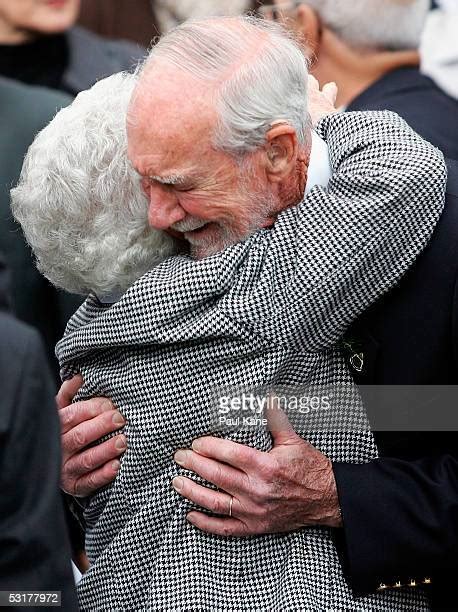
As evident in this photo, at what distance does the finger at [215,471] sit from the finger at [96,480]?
197 millimetres

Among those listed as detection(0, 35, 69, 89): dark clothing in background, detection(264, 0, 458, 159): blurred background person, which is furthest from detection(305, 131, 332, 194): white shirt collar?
detection(0, 35, 69, 89): dark clothing in background

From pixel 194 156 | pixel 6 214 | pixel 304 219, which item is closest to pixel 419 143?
pixel 304 219

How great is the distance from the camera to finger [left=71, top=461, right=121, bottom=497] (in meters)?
2.34

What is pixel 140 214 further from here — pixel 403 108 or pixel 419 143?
pixel 403 108

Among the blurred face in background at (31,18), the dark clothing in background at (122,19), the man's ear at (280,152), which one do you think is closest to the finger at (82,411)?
the man's ear at (280,152)

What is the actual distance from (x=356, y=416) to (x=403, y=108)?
1455mm

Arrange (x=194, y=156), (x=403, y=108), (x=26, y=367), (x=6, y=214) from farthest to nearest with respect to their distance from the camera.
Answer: (x=403, y=108) → (x=6, y=214) → (x=194, y=156) → (x=26, y=367)

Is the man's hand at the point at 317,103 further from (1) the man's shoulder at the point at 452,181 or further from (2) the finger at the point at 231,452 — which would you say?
(2) the finger at the point at 231,452

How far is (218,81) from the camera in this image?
209 centimetres

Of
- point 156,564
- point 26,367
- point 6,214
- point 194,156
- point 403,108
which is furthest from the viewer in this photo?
point 403,108

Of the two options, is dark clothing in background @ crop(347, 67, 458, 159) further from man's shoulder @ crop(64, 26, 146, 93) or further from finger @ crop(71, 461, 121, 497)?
finger @ crop(71, 461, 121, 497)

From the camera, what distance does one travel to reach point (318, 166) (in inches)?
88.1

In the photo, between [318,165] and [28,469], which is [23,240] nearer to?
[318,165]

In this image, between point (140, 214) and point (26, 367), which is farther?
point (140, 214)
